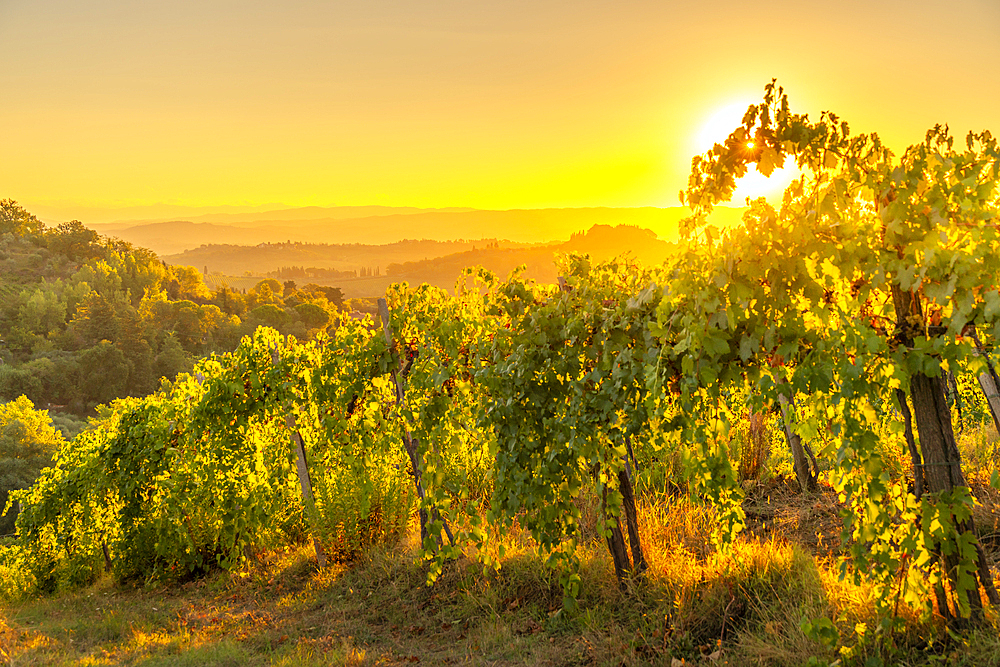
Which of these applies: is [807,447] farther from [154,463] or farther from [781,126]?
[154,463]

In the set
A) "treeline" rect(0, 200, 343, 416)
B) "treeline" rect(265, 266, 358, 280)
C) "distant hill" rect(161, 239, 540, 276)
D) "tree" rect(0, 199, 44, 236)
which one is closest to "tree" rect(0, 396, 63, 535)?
"treeline" rect(0, 200, 343, 416)

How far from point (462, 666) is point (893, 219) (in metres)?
3.29

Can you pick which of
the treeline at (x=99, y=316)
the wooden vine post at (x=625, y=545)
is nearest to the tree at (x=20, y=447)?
the treeline at (x=99, y=316)

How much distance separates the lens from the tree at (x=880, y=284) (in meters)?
2.38

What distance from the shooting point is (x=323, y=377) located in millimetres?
5496

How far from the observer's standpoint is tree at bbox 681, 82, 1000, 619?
238cm

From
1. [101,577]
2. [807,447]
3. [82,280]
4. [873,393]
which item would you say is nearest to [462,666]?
[873,393]

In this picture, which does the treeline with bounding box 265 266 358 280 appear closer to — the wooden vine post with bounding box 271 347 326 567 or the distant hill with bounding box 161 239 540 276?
the distant hill with bounding box 161 239 540 276

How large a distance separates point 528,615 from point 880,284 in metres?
3.06

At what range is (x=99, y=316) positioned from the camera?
198ft

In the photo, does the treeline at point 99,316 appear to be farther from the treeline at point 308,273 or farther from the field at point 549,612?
the treeline at point 308,273

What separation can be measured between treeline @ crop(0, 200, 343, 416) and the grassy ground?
41.8 meters

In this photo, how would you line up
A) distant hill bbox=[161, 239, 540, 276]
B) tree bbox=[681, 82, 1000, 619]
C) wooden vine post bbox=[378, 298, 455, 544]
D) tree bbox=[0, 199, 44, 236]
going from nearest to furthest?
tree bbox=[681, 82, 1000, 619] → wooden vine post bbox=[378, 298, 455, 544] → tree bbox=[0, 199, 44, 236] → distant hill bbox=[161, 239, 540, 276]

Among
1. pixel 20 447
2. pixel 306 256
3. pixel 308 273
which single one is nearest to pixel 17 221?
pixel 308 273
